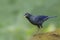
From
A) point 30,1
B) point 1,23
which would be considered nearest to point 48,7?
point 30,1

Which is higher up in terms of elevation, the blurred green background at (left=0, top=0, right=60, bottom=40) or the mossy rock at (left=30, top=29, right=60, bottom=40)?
the blurred green background at (left=0, top=0, right=60, bottom=40)

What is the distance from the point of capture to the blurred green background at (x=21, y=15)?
7.99m

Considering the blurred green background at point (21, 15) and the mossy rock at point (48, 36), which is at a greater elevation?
the blurred green background at point (21, 15)

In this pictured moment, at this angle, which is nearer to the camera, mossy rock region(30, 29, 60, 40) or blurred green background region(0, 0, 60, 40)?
mossy rock region(30, 29, 60, 40)

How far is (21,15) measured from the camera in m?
9.08

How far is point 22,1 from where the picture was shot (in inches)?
396

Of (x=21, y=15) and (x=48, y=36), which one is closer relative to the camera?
(x=48, y=36)

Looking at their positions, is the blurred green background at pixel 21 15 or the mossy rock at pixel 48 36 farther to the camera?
the blurred green background at pixel 21 15

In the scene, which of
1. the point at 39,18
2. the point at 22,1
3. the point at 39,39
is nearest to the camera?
the point at 39,39

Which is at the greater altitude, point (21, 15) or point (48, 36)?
point (21, 15)

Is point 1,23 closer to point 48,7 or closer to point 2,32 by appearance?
point 2,32

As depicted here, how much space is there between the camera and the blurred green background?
7.99m

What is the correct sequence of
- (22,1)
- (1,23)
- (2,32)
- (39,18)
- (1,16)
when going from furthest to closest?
(22,1)
(1,16)
(1,23)
(2,32)
(39,18)

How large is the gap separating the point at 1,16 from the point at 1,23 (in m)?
0.63
